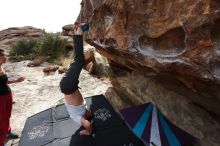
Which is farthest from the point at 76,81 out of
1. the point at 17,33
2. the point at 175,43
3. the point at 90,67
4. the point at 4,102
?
the point at 17,33

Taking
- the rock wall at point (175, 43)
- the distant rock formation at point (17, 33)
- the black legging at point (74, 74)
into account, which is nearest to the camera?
the rock wall at point (175, 43)

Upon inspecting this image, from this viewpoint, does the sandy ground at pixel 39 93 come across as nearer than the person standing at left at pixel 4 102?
No

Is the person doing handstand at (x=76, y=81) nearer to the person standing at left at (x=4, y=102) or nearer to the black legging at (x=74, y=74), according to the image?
the black legging at (x=74, y=74)

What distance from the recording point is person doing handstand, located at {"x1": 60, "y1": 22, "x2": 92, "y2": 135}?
11.2 feet

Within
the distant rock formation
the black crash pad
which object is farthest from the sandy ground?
the distant rock formation

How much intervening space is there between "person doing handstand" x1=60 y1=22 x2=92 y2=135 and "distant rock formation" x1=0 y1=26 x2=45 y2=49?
52.2 ft

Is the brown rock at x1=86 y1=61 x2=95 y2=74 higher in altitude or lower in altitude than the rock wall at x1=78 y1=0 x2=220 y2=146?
lower

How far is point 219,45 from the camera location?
1.99 m

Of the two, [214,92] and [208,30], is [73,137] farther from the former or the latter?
[208,30]

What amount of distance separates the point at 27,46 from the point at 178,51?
45.7ft

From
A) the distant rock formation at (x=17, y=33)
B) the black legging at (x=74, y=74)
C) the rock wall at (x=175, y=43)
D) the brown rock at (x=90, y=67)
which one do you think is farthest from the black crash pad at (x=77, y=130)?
the distant rock formation at (x=17, y=33)

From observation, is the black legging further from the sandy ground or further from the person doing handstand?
the sandy ground

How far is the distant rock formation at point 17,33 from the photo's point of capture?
744 inches

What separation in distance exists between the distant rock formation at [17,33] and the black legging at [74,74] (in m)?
16.0
